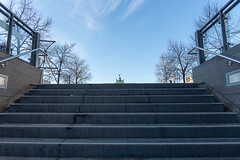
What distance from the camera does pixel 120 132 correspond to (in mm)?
2244

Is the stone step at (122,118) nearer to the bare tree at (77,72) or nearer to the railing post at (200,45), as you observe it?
the railing post at (200,45)

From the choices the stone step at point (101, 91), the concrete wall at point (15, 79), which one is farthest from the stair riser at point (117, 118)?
the stone step at point (101, 91)

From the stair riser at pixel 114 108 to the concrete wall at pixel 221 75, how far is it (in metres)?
0.31

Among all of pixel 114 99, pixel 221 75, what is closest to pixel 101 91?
pixel 114 99

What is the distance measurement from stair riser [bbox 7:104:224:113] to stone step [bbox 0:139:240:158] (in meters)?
0.95

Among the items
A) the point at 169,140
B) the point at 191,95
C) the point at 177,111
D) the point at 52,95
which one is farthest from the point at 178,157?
the point at 52,95

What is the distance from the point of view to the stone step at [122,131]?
7.23 feet

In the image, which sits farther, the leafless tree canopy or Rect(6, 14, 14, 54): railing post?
the leafless tree canopy

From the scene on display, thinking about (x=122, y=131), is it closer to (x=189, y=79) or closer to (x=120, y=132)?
(x=120, y=132)

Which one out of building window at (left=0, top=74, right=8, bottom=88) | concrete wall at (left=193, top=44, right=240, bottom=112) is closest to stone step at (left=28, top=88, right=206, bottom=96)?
building window at (left=0, top=74, right=8, bottom=88)

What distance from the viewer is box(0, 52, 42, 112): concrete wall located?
2971mm

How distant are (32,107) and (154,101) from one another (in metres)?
2.66

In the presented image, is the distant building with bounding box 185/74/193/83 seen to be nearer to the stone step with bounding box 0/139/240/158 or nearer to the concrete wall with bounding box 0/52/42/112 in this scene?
the stone step with bounding box 0/139/240/158

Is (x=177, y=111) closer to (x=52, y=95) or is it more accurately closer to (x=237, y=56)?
(x=237, y=56)
